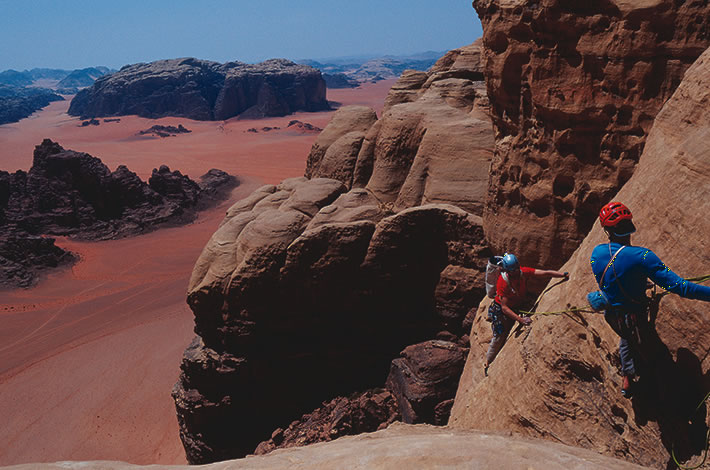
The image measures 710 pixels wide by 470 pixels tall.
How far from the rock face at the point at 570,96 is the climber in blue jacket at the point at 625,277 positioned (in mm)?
2659

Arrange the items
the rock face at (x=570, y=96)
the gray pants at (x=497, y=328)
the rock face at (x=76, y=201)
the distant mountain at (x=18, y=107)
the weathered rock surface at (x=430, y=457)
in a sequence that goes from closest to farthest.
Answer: the weathered rock surface at (x=430, y=457) → the rock face at (x=570, y=96) → the gray pants at (x=497, y=328) → the rock face at (x=76, y=201) → the distant mountain at (x=18, y=107)

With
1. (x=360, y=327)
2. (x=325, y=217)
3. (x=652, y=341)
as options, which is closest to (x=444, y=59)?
(x=325, y=217)

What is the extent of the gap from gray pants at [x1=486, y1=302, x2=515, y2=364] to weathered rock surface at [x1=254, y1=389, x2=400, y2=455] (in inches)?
141

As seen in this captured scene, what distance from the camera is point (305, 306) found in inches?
362

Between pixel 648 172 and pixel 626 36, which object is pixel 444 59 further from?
pixel 648 172

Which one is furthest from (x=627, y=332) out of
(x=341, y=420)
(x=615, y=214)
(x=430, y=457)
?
(x=341, y=420)

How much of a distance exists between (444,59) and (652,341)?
12.7 meters

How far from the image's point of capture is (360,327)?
Answer: 9.35 meters

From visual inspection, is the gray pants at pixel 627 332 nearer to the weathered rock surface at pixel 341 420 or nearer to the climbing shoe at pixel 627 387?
the climbing shoe at pixel 627 387

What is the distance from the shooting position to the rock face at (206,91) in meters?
64.1

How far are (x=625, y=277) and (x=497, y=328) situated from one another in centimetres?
255

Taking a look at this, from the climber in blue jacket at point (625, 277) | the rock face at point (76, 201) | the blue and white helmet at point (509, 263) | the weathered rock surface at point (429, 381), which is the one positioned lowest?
the weathered rock surface at point (429, 381)

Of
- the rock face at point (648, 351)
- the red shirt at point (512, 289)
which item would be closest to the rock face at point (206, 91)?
the red shirt at point (512, 289)

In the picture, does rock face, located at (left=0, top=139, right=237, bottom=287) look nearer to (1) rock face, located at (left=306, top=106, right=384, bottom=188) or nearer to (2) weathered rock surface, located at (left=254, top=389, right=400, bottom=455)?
(1) rock face, located at (left=306, top=106, right=384, bottom=188)
